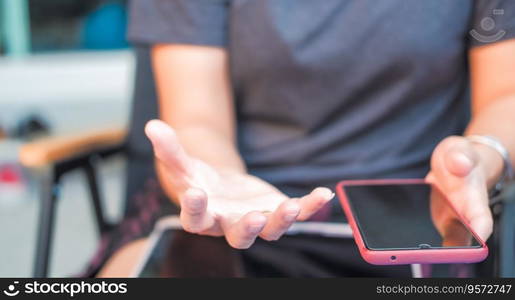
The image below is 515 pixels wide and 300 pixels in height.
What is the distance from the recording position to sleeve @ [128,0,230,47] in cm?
64

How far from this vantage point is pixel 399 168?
0.61m

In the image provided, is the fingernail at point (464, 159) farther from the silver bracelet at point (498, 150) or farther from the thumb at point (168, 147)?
the thumb at point (168, 147)

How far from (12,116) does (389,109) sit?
1550 millimetres

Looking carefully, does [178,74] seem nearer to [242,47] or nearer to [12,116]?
[242,47]

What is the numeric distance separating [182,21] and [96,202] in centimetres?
34

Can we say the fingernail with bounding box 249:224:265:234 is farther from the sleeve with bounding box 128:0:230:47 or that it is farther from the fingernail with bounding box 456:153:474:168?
the sleeve with bounding box 128:0:230:47

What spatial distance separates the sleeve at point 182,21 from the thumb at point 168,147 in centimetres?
26

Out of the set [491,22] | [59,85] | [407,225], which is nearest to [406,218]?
[407,225]

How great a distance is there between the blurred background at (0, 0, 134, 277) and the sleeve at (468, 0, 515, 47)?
3.64 ft

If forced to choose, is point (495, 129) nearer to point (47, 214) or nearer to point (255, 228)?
point (255, 228)

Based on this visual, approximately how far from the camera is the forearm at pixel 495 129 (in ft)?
1.54

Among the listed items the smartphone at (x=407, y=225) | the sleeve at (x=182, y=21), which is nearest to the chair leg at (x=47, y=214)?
the sleeve at (x=182, y=21)

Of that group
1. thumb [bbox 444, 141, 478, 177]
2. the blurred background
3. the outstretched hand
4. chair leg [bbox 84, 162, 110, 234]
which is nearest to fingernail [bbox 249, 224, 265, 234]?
the outstretched hand

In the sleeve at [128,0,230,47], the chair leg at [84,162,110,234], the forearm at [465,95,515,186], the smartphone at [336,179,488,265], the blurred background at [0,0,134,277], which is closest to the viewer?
the smartphone at [336,179,488,265]
